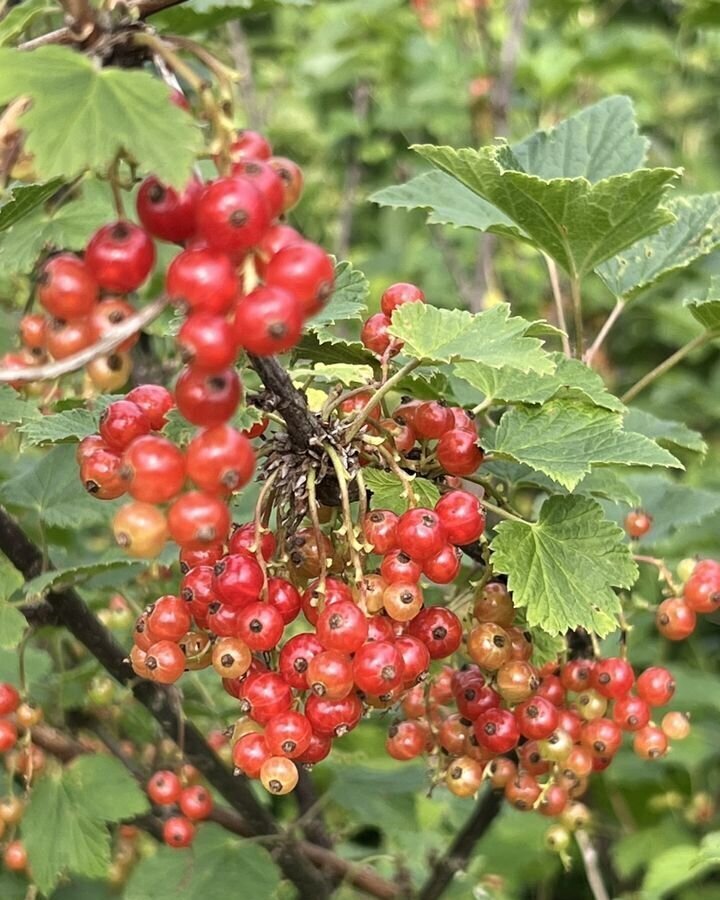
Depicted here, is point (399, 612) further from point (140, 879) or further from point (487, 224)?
point (140, 879)

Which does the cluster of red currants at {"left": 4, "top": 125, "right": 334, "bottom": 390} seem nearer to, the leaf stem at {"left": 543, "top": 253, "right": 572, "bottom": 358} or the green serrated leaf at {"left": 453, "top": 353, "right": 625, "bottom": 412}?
the green serrated leaf at {"left": 453, "top": 353, "right": 625, "bottom": 412}

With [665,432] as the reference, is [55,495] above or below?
above

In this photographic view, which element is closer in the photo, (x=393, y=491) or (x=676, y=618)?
(x=393, y=491)

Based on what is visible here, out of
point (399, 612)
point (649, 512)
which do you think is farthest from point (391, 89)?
point (399, 612)

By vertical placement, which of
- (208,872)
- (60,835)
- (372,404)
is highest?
(372,404)

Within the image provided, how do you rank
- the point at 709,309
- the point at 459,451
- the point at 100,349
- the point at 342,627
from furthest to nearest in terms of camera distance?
the point at 709,309, the point at 459,451, the point at 342,627, the point at 100,349

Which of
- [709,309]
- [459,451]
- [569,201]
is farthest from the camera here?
[709,309]

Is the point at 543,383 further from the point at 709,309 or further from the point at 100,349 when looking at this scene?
the point at 100,349

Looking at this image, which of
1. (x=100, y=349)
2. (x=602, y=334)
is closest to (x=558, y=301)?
(x=602, y=334)

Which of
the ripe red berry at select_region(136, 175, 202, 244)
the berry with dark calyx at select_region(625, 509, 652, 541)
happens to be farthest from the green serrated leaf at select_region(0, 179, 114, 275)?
the berry with dark calyx at select_region(625, 509, 652, 541)
